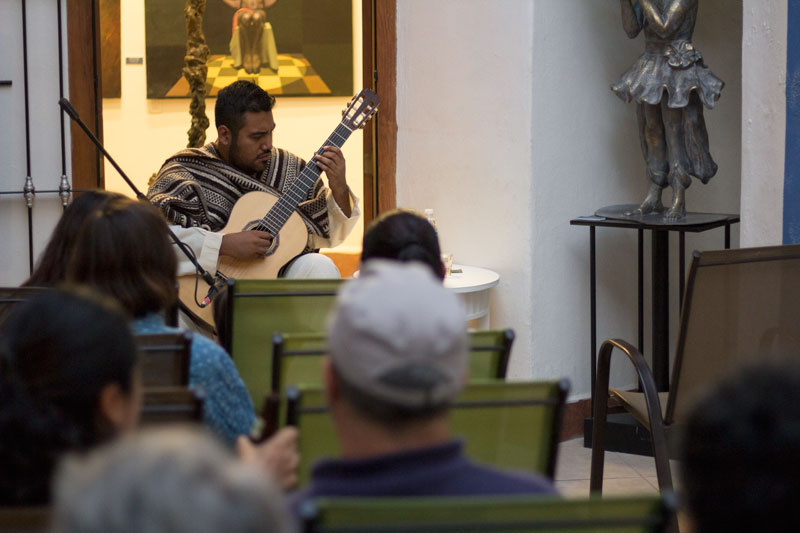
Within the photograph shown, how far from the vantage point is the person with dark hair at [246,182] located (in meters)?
3.94

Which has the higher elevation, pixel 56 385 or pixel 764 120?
pixel 764 120

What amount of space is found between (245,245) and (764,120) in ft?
5.70

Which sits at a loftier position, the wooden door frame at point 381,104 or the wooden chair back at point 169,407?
the wooden door frame at point 381,104

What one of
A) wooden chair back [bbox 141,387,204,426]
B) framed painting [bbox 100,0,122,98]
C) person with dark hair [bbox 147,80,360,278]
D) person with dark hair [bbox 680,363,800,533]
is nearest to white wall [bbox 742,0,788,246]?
person with dark hair [bbox 147,80,360,278]

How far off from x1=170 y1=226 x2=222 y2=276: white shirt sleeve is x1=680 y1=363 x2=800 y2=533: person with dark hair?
2973 millimetres

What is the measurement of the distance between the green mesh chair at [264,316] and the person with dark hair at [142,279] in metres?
0.52

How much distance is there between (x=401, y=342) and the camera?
46.2 inches

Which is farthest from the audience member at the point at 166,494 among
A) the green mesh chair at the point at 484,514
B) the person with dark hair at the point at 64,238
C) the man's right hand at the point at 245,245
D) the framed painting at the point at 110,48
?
the framed painting at the point at 110,48

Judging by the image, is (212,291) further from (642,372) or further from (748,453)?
(748,453)

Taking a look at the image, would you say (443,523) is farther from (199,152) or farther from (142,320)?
(199,152)

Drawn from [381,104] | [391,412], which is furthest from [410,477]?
[381,104]

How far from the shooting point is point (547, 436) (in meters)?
1.61

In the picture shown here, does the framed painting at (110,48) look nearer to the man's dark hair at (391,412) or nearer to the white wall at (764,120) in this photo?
the white wall at (764,120)

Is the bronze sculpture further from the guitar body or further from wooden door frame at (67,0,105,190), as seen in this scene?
wooden door frame at (67,0,105,190)
